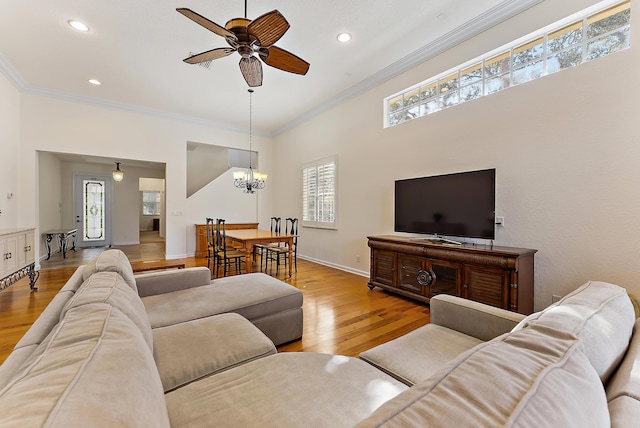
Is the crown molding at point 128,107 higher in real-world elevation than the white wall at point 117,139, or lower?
higher

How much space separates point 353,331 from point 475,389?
7.80 ft

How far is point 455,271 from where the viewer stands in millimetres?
2994

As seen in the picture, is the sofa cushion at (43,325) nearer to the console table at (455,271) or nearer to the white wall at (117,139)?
the console table at (455,271)

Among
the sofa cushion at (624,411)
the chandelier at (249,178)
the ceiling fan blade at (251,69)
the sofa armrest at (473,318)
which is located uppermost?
the ceiling fan blade at (251,69)

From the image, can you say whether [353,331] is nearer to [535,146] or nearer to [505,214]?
[505,214]

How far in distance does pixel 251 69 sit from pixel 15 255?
12.3ft

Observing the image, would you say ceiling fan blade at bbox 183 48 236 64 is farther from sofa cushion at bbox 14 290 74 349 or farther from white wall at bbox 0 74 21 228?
white wall at bbox 0 74 21 228

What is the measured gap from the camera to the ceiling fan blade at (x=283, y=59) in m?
2.69

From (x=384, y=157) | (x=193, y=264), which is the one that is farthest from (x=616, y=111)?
(x=193, y=264)

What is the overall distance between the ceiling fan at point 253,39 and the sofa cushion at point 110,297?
2074mm

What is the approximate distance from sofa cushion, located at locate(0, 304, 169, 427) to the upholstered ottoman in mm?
1151

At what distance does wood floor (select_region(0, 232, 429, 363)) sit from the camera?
2.45 metres

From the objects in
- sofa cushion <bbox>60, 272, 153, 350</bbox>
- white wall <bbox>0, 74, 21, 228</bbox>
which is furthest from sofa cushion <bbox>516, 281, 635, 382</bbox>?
white wall <bbox>0, 74, 21, 228</bbox>

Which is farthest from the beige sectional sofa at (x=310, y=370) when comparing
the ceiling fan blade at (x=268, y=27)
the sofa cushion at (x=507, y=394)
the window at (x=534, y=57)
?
the window at (x=534, y=57)
